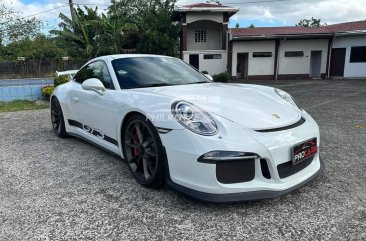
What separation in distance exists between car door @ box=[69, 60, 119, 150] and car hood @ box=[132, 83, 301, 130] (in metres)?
0.49

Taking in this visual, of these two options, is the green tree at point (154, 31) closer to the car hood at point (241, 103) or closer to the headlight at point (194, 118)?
the car hood at point (241, 103)

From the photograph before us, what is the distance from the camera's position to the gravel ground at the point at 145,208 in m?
2.17

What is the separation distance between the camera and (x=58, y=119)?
4965 mm

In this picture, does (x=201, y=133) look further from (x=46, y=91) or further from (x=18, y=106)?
(x=46, y=91)

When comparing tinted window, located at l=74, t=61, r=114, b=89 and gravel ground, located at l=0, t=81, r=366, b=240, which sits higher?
tinted window, located at l=74, t=61, r=114, b=89

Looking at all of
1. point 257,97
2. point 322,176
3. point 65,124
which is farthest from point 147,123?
point 65,124

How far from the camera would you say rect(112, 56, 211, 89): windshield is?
3.36 m

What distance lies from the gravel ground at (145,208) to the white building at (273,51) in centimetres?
1905

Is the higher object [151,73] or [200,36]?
[200,36]

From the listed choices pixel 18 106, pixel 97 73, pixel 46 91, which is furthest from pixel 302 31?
pixel 97 73

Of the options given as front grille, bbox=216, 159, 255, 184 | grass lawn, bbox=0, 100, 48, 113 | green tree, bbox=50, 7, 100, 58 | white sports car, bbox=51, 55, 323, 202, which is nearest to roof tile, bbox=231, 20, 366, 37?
green tree, bbox=50, 7, 100, 58

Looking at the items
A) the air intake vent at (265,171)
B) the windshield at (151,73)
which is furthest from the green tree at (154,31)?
the air intake vent at (265,171)

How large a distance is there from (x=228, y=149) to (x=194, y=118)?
398mm

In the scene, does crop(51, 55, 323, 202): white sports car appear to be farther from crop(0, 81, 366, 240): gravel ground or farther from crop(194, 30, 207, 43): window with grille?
crop(194, 30, 207, 43): window with grille
